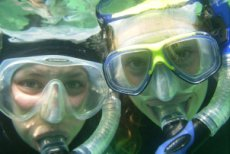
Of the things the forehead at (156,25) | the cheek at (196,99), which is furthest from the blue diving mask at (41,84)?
the cheek at (196,99)

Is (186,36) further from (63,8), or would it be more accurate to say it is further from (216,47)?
(63,8)

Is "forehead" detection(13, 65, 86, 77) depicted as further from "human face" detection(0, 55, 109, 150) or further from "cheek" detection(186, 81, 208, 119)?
"cheek" detection(186, 81, 208, 119)

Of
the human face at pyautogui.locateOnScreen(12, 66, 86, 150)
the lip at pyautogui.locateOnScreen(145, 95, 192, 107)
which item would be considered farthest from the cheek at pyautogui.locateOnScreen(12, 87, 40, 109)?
the lip at pyautogui.locateOnScreen(145, 95, 192, 107)

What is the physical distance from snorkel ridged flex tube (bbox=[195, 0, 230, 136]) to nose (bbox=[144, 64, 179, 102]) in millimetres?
245

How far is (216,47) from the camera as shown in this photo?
2.48 meters

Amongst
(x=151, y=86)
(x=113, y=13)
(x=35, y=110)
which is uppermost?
(x=113, y=13)

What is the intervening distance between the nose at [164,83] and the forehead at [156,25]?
0.78 ft

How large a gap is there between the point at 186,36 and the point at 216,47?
0.24 meters

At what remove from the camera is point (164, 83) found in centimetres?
240

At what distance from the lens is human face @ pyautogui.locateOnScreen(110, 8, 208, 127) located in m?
2.43

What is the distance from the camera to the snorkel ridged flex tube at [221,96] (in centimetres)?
228

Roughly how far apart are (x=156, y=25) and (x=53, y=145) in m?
1.13

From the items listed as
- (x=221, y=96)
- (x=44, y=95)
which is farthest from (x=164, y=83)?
(x=44, y=95)

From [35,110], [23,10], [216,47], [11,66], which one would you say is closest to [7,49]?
[11,66]
